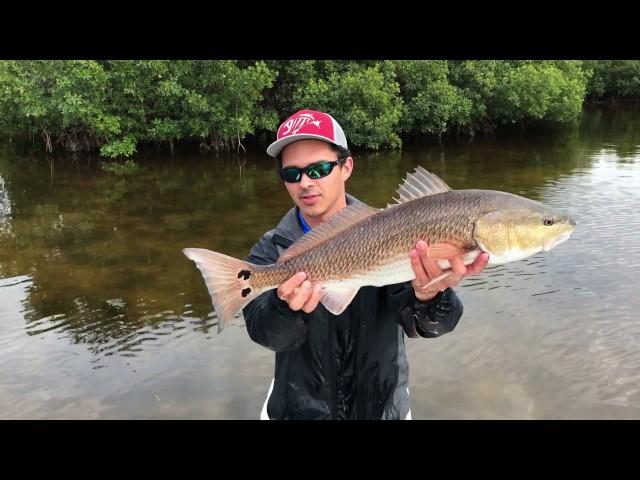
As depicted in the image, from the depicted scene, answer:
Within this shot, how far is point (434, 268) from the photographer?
8.36 ft

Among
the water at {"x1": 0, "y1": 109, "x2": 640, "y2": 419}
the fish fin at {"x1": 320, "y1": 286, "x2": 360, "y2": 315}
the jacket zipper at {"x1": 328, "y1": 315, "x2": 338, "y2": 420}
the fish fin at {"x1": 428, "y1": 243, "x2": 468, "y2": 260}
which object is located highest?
the fish fin at {"x1": 428, "y1": 243, "x2": 468, "y2": 260}

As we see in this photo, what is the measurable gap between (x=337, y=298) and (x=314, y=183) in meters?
0.65

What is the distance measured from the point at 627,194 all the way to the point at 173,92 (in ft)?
62.0

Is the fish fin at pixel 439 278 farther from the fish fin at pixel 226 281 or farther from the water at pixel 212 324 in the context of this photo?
the water at pixel 212 324

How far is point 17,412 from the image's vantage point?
18.5 feet

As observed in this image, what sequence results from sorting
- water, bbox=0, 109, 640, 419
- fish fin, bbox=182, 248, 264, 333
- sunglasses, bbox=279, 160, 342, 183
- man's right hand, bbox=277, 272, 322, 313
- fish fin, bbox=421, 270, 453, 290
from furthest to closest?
water, bbox=0, 109, 640, 419 < sunglasses, bbox=279, 160, 342, 183 < fish fin, bbox=182, 248, 264, 333 < man's right hand, bbox=277, 272, 322, 313 < fish fin, bbox=421, 270, 453, 290

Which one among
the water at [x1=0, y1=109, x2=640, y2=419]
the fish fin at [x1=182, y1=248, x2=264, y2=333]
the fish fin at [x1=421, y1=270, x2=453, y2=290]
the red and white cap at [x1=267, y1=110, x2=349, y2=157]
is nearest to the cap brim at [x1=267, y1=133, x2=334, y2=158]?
the red and white cap at [x1=267, y1=110, x2=349, y2=157]

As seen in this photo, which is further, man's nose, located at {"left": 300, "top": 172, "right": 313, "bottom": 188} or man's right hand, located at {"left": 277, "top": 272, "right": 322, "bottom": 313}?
man's nose, located at {"left": 300, "top": 172, "right": 313, "bottom": 188}

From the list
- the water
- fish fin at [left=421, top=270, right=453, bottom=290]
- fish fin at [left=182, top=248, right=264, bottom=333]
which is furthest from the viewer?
the water

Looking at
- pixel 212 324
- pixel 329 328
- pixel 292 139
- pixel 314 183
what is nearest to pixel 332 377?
pixel 329 328

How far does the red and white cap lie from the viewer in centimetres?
283

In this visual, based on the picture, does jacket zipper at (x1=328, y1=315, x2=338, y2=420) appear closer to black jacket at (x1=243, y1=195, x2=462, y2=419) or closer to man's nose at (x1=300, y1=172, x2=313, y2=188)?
black jacket at (x1=243, y1=195, x2=462, y2=419)

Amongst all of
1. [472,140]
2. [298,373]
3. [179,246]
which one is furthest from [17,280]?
[472,140]

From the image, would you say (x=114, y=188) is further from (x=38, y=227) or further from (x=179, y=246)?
(x=179, y=246)
